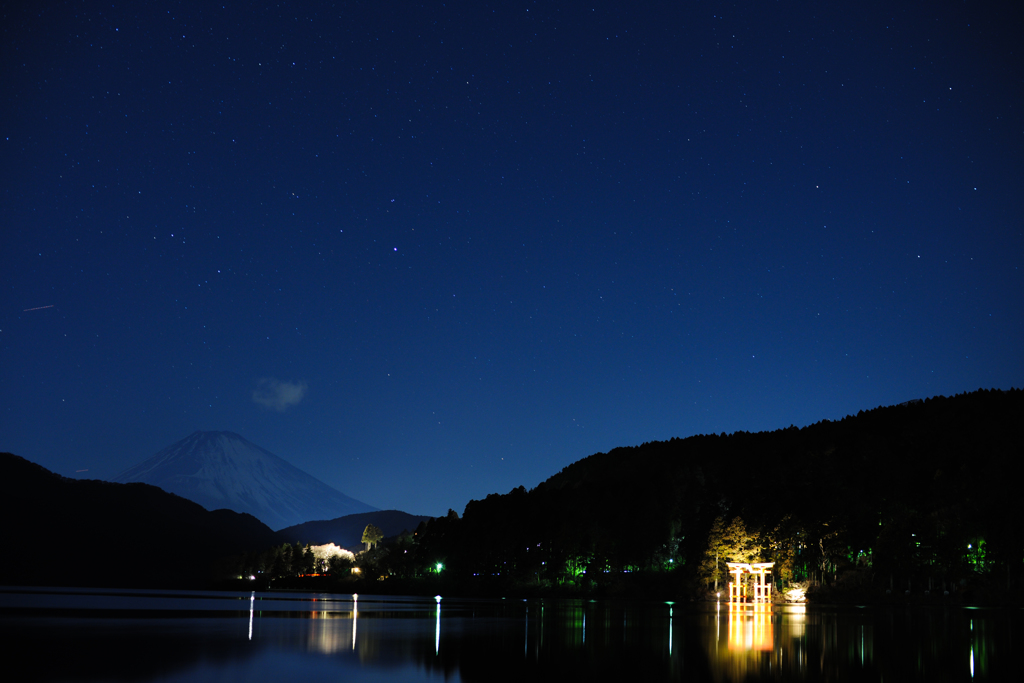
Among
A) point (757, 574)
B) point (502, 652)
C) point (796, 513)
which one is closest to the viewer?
point (502, 652)

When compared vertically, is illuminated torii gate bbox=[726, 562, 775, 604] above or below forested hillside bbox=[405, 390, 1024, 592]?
below

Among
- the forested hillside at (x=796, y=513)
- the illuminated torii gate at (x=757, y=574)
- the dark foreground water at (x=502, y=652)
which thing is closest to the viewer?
the dark foreground water at (x=502, y=652)

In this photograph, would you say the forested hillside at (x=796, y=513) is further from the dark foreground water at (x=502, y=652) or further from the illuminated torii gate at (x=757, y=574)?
the dark foreground water at (x=502, y=652)

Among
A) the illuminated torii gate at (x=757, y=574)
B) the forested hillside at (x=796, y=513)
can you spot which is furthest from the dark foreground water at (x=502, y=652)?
the illuminated torii gate at (x=757, y=574)

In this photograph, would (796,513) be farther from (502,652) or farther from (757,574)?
(502,652)

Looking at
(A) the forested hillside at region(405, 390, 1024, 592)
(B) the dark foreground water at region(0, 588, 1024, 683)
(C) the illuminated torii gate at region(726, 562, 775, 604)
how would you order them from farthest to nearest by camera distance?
(C) the illuminated torii gate at region(726, 562, 775, 604)
(A) the forested hillside at region(405, 390, 1024, 592)
(B) the dark foreground water at region(0, 588, 1024, 683)

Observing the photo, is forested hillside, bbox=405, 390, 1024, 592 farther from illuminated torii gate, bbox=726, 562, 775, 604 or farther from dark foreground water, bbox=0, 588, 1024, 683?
dark foreground water, bbox=0, 588, 1024, 683

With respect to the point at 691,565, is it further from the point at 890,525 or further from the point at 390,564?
the point at 390,564

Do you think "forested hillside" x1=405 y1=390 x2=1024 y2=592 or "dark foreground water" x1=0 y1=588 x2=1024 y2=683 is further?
"forested hillside" x1=405 y1=390 x2=1024 y2=592

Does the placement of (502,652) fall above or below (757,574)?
above

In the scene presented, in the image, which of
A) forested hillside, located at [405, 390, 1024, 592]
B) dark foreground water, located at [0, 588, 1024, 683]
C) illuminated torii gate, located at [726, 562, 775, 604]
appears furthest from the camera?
illuminated torii gate, located at [726, 562, 775, 604]

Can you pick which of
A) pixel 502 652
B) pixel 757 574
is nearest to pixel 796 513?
pixel 757 574

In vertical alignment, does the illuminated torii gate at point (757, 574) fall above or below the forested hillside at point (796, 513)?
below

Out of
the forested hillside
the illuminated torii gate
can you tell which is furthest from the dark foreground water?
the illuminated torii gate
